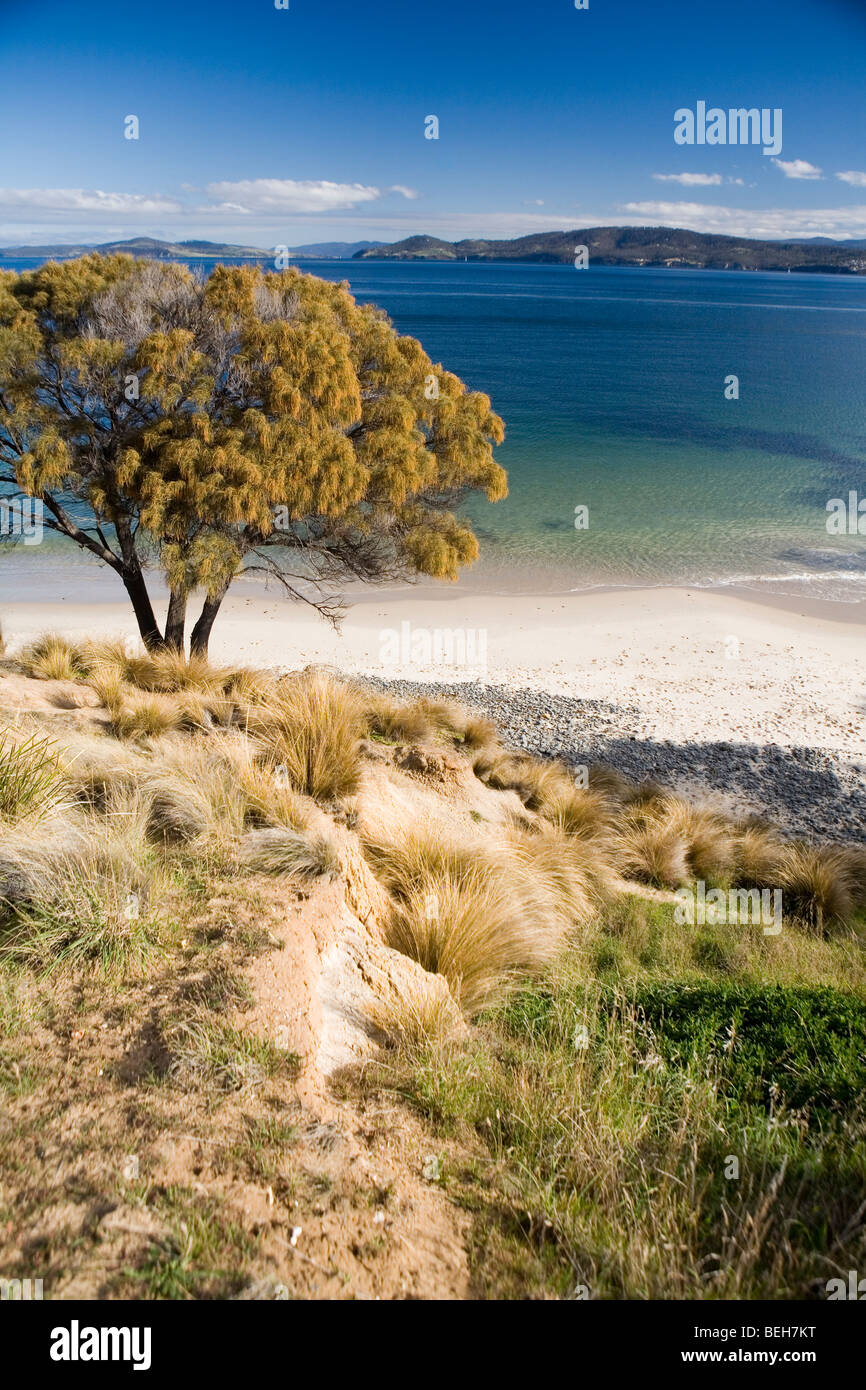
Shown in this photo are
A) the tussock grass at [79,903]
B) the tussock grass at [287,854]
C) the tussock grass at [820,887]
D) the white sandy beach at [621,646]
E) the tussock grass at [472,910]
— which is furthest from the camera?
the white sandy beach at [621,646]

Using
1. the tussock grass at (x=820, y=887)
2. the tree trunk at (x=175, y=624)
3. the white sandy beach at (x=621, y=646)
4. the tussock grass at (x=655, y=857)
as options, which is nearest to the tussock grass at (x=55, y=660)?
the tree trunk at (x=175, y=624)

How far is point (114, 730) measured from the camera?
25.7 ft

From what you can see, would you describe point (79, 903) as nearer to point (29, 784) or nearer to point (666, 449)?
point (29, 784)

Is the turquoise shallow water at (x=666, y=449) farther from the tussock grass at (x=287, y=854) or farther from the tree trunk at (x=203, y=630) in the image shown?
the tussock grass at (x=287, y=854)

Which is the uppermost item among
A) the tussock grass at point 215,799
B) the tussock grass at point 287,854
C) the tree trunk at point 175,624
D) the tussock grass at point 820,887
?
the tree trunk at point 175,624

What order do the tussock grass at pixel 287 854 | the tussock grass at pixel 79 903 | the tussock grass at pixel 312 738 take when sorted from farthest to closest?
1. the tussock grass at pixel 312 738
2. the tussock grass at pixel 287 854
3. the tussock grass at pixel 79 903

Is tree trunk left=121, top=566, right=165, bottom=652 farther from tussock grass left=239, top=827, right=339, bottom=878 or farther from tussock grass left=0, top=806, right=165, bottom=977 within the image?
tussock grass left=0, top=806, right=165, bottom=977

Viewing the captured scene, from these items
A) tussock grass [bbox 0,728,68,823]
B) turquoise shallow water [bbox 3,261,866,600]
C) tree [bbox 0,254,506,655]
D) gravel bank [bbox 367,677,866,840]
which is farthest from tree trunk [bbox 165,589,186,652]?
turquoise shallow water [bbox 3,261,866,600]

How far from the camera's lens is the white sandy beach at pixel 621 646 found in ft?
45.5

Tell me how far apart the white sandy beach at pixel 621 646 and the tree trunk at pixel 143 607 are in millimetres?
2825

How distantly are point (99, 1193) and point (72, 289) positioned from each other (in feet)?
37.3

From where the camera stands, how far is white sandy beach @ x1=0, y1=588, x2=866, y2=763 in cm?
1388

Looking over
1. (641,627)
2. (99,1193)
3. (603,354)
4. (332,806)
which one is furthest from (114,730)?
(603,354)
